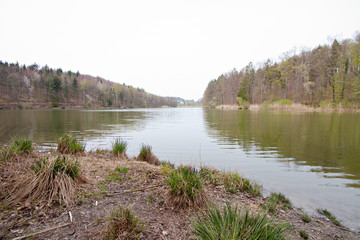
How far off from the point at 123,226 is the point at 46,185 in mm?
2127

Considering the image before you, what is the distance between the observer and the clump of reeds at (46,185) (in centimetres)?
361

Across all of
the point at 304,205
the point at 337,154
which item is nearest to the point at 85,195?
the point at 304,205

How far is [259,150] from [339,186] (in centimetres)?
492

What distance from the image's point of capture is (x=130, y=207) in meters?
3.25

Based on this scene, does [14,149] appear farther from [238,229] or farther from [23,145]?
[238,229]

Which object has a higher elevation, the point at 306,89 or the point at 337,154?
the point at 306,89

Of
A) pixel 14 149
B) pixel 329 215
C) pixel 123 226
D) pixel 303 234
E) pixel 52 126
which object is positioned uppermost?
pixel 14 149

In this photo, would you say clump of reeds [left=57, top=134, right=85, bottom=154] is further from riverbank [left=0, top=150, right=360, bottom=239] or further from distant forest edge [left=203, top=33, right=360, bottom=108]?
distant forest edge [left=203, top=33, right=360, bottom=108]

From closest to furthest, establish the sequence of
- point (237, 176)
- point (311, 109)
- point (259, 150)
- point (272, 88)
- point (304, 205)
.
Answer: point (304, 205) < point (237, 176) < point (259, 150) < point (311, 109) < point (272, 88)

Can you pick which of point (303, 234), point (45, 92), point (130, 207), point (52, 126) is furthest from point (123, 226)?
point (45, 92)

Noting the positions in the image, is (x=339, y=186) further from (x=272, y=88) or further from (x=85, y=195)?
(x=272, y=88)

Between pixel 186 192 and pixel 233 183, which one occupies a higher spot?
pixel 186 192

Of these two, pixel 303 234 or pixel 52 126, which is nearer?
pixel 303 234

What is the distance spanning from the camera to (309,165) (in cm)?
826
